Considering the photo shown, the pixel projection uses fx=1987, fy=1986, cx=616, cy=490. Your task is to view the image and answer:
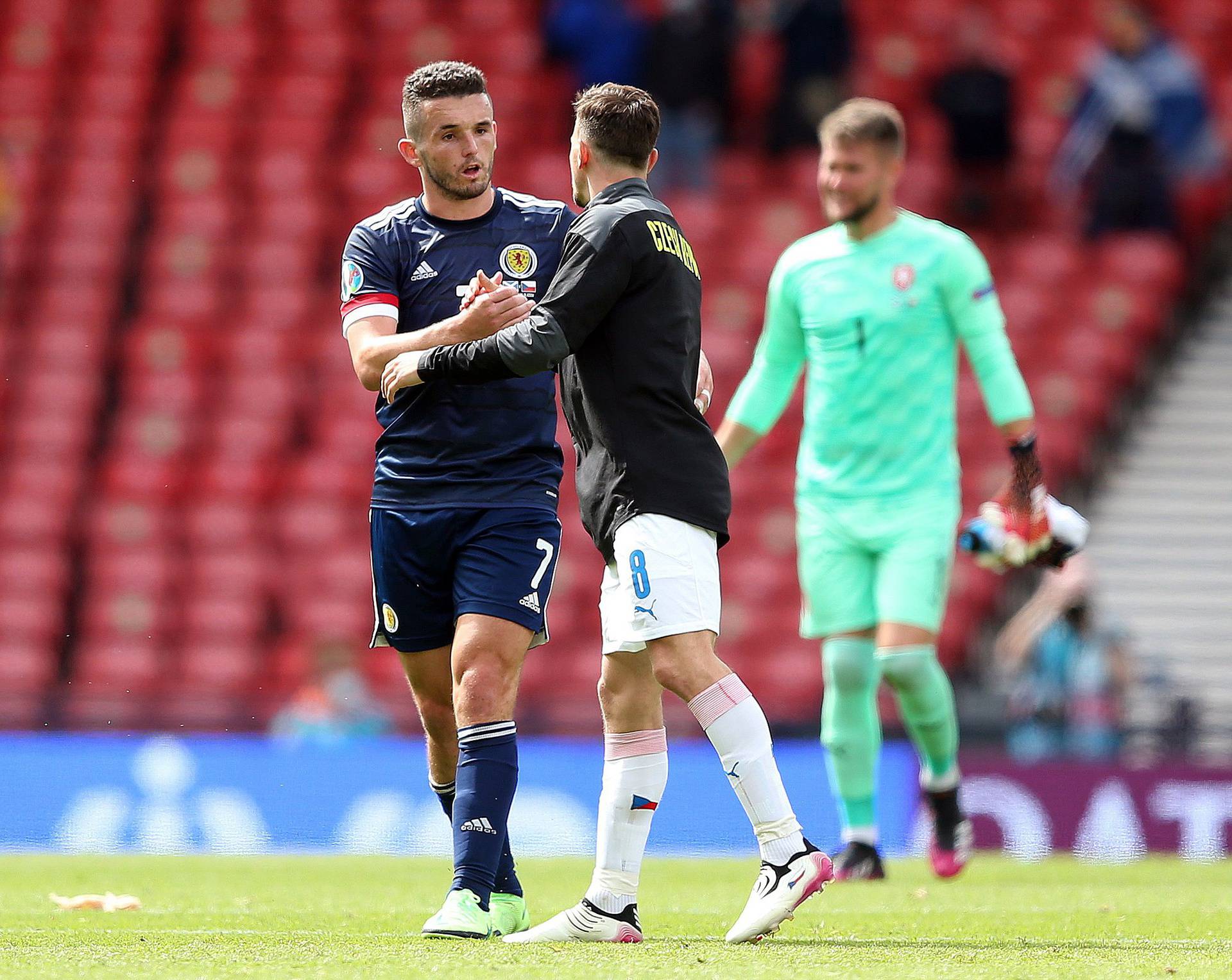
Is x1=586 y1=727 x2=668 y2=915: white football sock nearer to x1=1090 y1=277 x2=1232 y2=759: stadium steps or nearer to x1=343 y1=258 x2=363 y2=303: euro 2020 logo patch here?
x1=343 y1=258 x2=363 y2=303: euro 2020 logo patch

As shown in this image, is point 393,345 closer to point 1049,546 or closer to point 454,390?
point 454,390

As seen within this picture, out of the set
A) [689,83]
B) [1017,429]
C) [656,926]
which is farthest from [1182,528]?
[656,926]

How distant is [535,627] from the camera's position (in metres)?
5.29

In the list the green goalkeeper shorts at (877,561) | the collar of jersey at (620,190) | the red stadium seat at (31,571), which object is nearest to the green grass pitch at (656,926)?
the green goalkeeper shorts at (877,561)

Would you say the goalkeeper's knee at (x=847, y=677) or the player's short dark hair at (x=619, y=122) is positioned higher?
the player's short dark hair at (x=619, y=122)

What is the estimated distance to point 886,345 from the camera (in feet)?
24.1

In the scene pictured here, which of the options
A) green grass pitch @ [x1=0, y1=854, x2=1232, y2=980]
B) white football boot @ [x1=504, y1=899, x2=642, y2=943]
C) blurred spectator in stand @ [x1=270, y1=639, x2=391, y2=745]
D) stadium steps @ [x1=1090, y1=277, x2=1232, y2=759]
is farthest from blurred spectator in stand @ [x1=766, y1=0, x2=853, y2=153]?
white football boot @ [x1=504, y1=899, x2=642, y2=943]

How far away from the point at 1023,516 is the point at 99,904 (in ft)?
10.7

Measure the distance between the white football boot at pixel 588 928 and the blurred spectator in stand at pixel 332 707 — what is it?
19.1 ft

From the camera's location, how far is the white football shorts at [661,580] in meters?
4.96

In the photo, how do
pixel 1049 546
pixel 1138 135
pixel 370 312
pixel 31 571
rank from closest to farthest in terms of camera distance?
pixel 370 312 → pixel 1049 546 → pixel 31 571 → pixel 1138 135

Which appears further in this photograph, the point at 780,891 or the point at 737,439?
the point at 737,439

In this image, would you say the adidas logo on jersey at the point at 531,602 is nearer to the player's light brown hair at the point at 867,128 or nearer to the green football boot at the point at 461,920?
the green football boot at the point at 461,920

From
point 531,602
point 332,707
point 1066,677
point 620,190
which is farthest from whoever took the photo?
point 332,707
